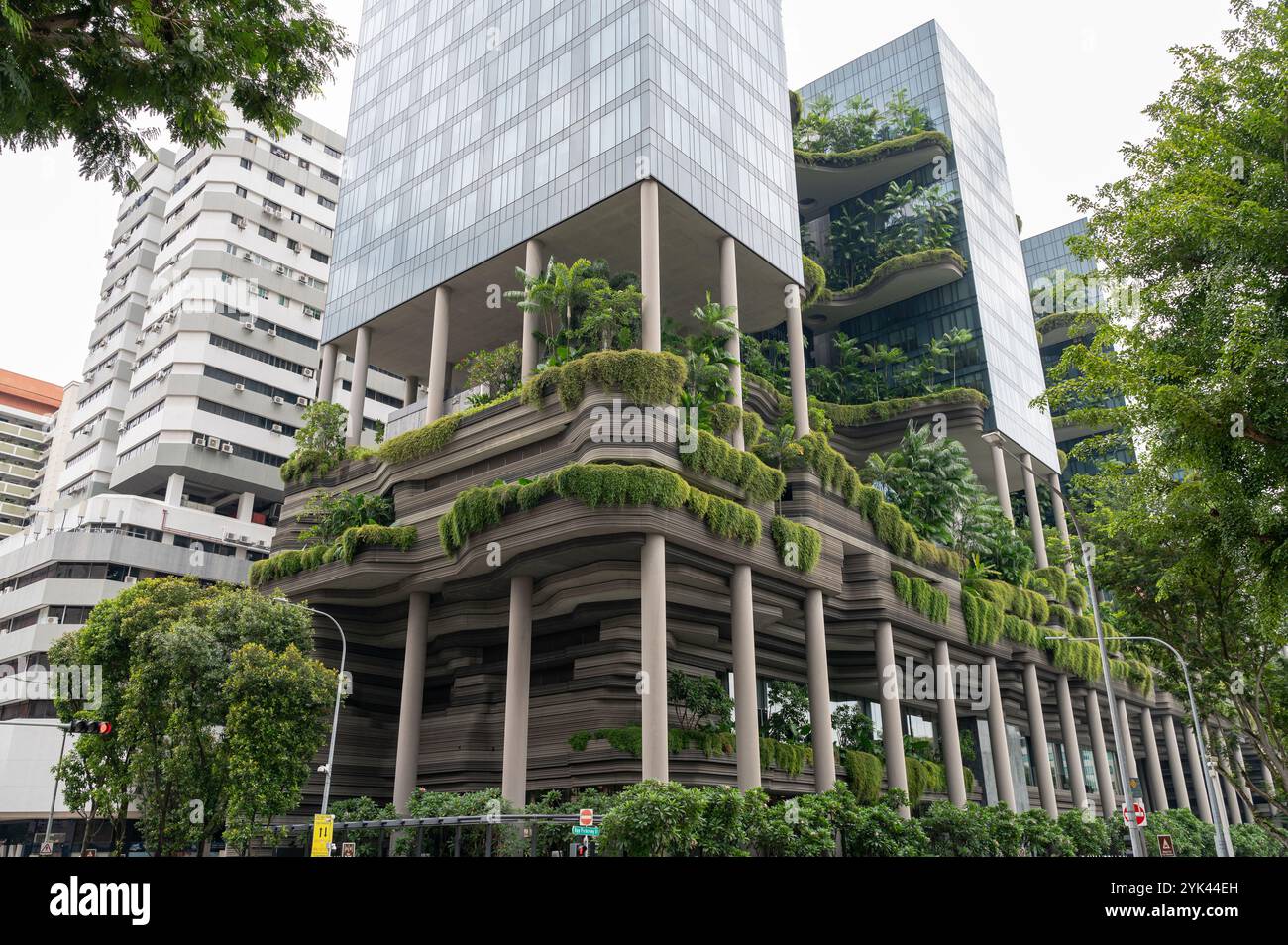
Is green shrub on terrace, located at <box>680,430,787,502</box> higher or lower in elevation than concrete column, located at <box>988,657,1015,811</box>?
higher

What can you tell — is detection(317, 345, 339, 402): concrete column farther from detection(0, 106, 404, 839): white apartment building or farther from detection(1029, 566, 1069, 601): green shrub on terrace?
detection(1029, 566, 1069, 601): green shrub on terrace

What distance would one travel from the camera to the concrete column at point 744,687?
33188 millimetres

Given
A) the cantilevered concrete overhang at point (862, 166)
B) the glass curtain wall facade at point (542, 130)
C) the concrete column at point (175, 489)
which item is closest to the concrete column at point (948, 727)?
the glass curtain wall facade at point (542, 130)

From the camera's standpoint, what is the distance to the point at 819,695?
37.2 m

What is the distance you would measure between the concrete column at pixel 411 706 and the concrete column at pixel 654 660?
38.5ft

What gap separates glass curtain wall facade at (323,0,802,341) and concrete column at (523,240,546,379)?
3.43 ft

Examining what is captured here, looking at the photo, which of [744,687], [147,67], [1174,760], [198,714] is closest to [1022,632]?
[744,687]

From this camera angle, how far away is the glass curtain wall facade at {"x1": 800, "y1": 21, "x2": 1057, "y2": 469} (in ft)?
224

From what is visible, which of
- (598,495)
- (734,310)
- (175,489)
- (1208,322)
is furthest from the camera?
(175,489)

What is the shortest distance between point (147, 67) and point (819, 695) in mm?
31566

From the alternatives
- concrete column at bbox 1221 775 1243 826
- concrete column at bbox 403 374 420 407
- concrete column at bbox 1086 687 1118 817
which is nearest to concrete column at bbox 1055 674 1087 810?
concrete column at bbox 1086 687 1118 817

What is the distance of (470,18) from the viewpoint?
51.8 m

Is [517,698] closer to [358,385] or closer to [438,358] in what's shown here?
[438,358]
